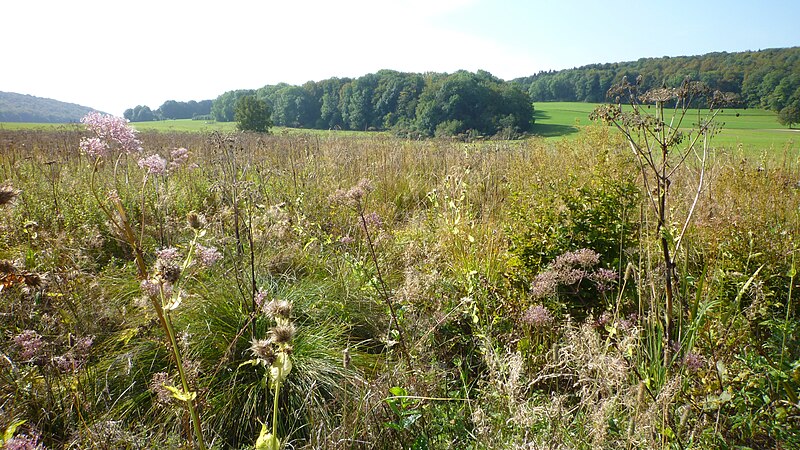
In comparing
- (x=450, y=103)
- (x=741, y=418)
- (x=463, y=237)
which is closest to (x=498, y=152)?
(x=463, y=237)

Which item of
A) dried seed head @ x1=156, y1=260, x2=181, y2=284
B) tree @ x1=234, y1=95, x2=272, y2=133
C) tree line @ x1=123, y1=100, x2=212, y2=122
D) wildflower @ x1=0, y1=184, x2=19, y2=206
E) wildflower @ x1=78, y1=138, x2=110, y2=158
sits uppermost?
tree line @ x1=123, y1=100, x2=212, y2=122

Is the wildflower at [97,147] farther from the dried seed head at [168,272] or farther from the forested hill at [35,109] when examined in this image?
the forested hill at [35,109]

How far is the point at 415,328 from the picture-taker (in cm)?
251

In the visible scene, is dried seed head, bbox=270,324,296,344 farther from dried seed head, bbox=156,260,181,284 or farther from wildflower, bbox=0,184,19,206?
wildflower, bbox=0,184,19,206

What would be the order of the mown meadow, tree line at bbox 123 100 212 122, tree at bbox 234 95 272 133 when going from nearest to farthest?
1. the mown meadow
2. tree at bbox 234 95 272 133
3. tree line at bbox 123 100 212 122

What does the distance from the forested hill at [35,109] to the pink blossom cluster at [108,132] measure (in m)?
102

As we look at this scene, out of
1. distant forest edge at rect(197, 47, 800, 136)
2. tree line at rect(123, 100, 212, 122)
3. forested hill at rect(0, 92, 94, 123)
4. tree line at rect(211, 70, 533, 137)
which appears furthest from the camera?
tree line at rect(123, 100, 212, 122)

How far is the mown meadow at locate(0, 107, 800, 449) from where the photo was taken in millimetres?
1647

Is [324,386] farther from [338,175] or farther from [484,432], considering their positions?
[338,175]

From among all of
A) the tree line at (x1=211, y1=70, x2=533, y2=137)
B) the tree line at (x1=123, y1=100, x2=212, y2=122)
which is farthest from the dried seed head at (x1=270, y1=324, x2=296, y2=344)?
the tree line at (x1=123, y1=100, x2=212, y2=122)

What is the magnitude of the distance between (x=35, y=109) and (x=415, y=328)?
134 meters

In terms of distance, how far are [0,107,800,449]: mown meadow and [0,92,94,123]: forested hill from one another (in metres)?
101

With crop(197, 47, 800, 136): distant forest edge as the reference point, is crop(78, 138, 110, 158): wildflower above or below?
below

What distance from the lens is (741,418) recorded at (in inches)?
64.7
